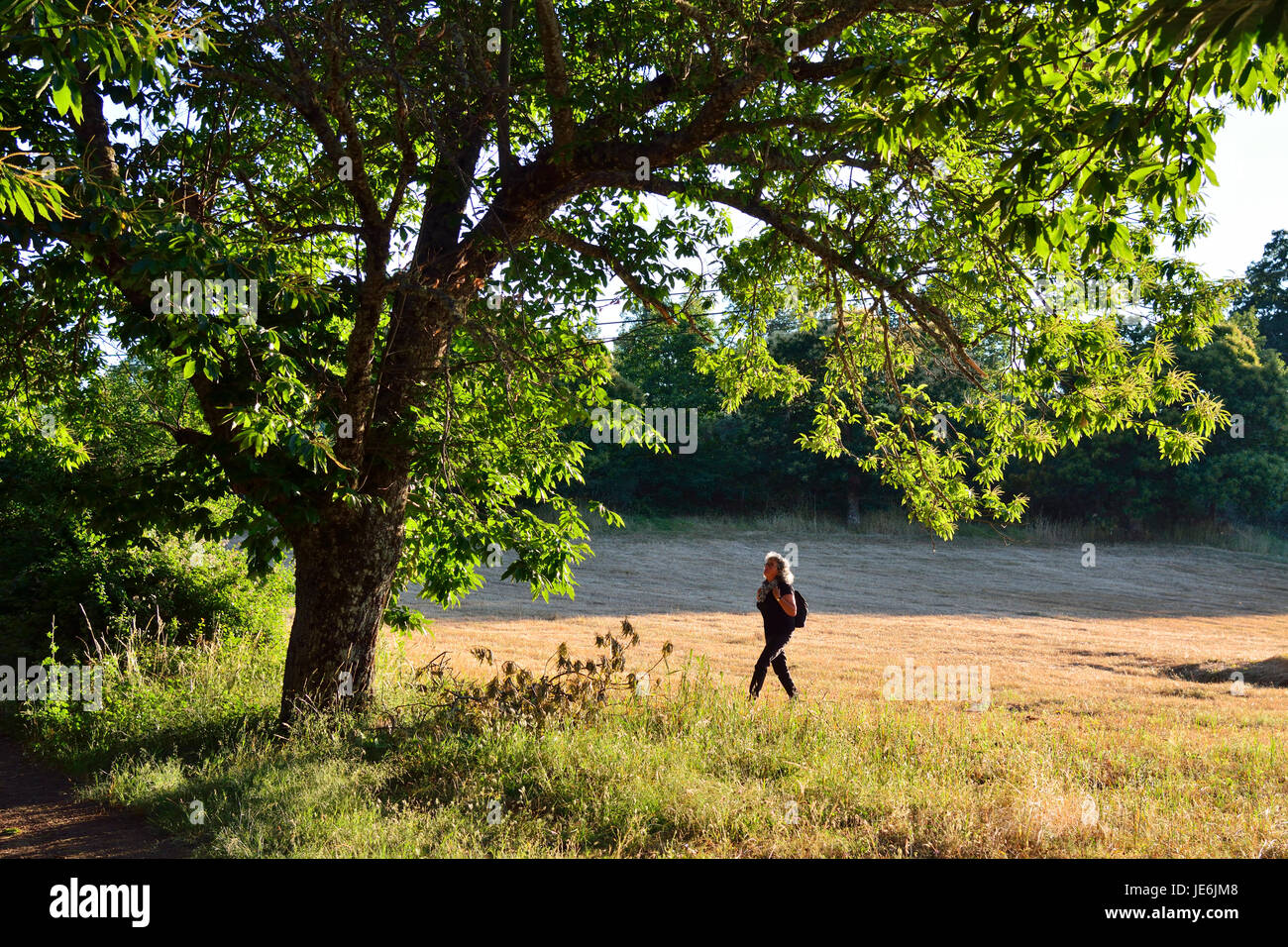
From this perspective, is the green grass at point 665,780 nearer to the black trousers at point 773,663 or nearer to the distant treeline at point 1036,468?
the black trousers at point 773,663

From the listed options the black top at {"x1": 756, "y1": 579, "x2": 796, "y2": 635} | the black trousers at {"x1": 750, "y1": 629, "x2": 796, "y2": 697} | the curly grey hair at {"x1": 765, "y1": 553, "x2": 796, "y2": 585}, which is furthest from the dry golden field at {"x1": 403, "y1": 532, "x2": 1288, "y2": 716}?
the curly grey hair at {"x1": 765, "y1": 553, "x2": 796, "y2": 585}

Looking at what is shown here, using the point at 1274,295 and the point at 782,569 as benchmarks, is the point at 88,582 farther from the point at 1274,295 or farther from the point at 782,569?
the point at 1274,295

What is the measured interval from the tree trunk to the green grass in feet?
1.38

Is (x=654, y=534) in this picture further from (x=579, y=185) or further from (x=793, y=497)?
(x=579, y=185)

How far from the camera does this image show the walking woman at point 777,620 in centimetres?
1075

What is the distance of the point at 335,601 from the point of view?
8711 mm

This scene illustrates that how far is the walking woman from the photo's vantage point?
10750 mm

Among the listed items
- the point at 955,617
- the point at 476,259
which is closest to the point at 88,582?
the point at 476,259

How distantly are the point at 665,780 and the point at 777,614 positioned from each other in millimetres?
4587

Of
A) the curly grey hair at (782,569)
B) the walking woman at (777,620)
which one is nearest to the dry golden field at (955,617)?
the walking woman at (777,620)

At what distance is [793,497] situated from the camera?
4622 cm

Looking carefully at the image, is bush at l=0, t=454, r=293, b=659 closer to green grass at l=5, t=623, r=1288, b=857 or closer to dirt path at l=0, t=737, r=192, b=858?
green grass at l=5, t=623, r=1288, b=857

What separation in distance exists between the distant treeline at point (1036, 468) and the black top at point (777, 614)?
26.3m

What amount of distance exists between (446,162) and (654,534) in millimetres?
32308
